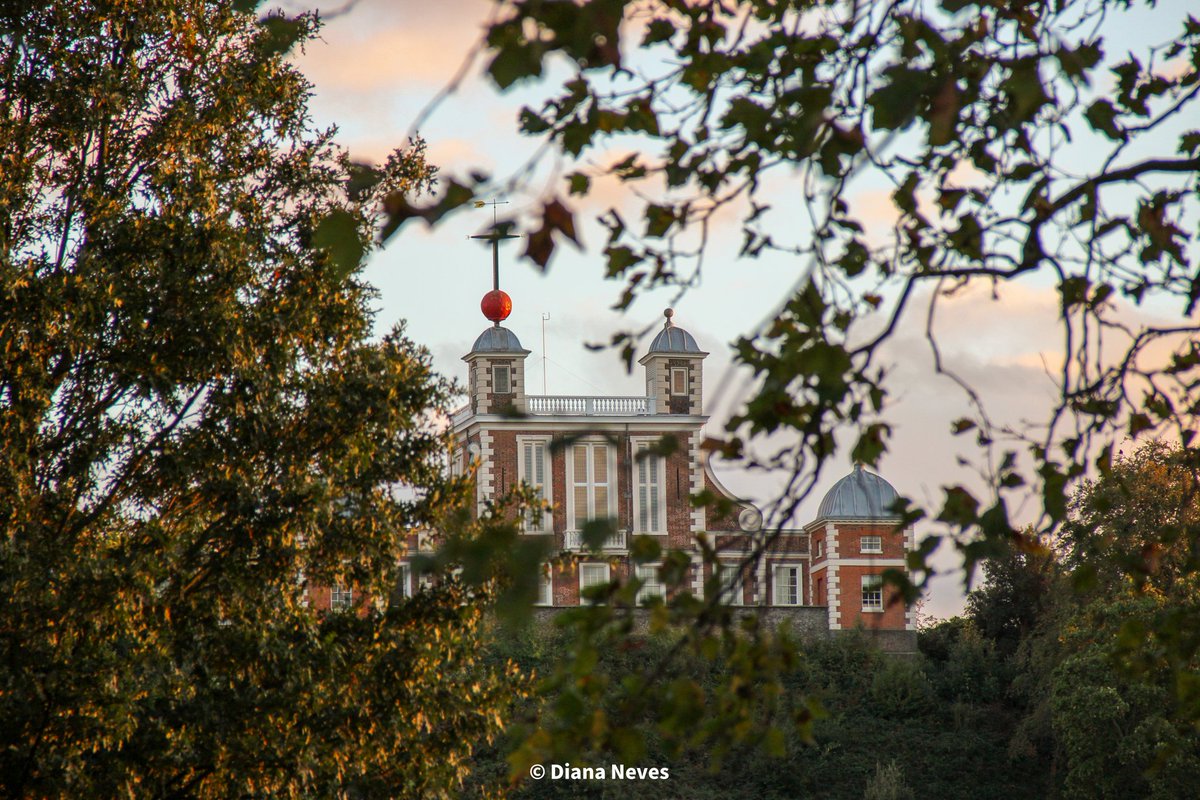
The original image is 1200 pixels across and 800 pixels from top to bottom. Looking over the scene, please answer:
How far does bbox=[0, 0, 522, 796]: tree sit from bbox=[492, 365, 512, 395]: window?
27332 mm

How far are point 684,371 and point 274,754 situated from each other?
3159 cm

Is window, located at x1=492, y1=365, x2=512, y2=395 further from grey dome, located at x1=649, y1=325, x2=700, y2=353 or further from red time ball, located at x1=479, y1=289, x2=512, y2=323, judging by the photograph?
grey dome, located at x1=649, y1=325, x2=700, y2=353

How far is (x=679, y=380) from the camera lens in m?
43.8

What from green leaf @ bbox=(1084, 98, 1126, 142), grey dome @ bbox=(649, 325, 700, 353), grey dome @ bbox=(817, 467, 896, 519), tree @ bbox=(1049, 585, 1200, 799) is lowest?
tree @ bbox=(1049, 585, 1200, 799)

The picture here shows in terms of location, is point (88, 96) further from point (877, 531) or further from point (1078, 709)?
point (877, 531)

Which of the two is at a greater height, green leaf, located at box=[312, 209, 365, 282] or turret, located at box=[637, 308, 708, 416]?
turret, located at box=[637, 308, 708, 416]

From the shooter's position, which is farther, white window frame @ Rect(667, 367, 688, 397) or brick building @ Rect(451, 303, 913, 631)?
white window frame @ Rect(667, 367, 688, 397)

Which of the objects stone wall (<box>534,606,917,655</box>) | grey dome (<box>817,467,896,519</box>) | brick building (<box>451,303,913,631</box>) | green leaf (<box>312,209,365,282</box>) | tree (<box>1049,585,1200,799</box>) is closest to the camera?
green leaf (<box>312,209,365,282</box>)

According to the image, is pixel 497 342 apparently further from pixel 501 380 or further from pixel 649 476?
pixel 649 476

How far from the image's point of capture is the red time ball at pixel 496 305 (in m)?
44.5

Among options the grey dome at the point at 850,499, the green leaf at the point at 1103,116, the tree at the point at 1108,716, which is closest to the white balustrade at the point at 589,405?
the grey dome at the point at 850,499

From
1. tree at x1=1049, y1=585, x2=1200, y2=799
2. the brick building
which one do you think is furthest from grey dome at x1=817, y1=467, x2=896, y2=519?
tree at x1=1049, y1=585, x2=1200, y2=799

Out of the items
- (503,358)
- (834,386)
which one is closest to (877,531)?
(503,358)

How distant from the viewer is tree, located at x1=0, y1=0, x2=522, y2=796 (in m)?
12.5
